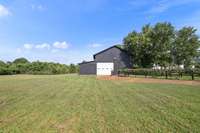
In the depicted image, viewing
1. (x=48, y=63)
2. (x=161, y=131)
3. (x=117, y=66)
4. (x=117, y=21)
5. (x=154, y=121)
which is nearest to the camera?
(x=161, y=131)

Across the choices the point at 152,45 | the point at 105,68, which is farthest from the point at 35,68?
the point at 152,45

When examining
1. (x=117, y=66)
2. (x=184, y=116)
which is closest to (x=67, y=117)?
(x=184, y=116)

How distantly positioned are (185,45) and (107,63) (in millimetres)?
17822

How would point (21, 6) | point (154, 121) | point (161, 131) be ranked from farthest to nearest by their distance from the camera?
point (21, 6), point (154, 121), point (161, 131)

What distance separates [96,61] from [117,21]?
9.65 meters

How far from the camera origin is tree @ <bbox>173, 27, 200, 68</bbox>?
3362 cm

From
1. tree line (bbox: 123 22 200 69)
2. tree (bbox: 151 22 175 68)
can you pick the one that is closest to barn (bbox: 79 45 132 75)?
tree line (bbox: 123 22 200 69)

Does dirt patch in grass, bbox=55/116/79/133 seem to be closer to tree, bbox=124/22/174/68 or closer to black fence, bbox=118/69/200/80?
black fence, bbox=118/69/200/80

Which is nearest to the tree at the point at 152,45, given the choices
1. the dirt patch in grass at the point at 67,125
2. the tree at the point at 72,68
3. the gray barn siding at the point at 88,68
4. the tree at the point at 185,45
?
the tree at the point at 185,45

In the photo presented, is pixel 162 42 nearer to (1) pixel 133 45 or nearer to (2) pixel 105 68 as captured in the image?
(1) pixel 133 45

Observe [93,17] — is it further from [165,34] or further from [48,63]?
[48,63]

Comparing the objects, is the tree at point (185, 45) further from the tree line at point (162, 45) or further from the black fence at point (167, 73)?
the black fence at point (167, 73)

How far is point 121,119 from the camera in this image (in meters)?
3.85

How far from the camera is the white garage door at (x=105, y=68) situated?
3042 cm
